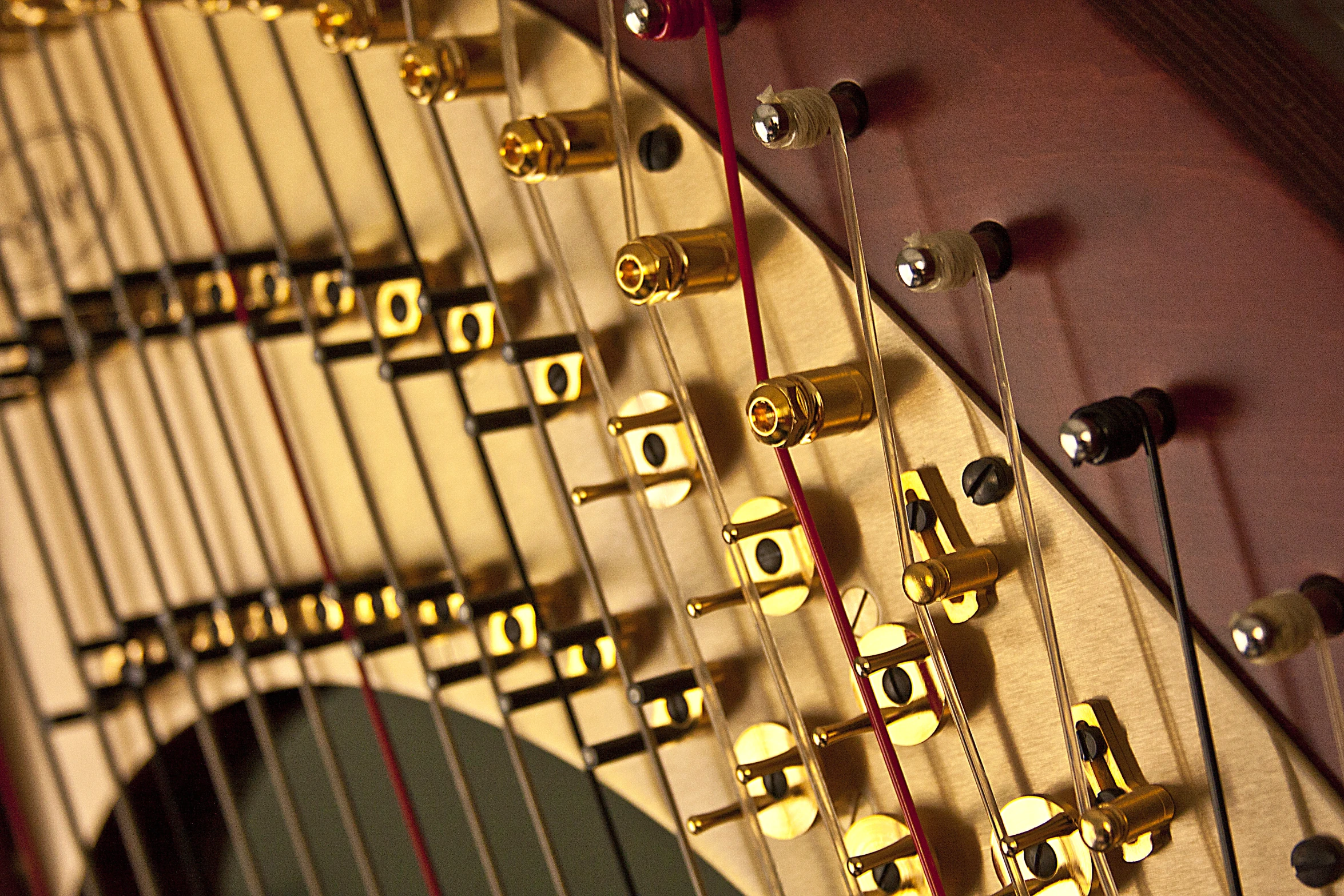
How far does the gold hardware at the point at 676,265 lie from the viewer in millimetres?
764

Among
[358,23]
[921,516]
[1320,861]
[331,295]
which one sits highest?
[358,23]

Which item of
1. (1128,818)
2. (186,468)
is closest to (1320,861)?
(1128,818)

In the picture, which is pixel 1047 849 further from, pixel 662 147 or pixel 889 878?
pixel 662 147

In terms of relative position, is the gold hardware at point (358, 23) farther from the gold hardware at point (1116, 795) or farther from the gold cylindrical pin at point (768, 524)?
the gold hardware at point (1116, 795)

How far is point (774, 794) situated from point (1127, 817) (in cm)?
27

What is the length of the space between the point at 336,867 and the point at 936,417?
1143mm

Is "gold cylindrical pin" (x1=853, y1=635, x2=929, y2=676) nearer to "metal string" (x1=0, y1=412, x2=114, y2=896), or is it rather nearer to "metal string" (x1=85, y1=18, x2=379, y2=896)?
"metal string" (x1=85, y1=18, x2=379, y2=896)

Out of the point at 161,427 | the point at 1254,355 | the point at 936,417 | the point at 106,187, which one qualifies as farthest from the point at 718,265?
the point at 106,187

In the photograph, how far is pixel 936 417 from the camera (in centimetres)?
71

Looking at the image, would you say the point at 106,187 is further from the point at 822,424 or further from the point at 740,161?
the point at 822,424

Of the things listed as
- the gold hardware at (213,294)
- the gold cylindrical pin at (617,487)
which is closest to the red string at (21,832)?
the gold hardware at (213,294)

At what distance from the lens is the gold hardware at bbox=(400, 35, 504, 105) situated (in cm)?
89

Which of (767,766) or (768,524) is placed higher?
(768,524)

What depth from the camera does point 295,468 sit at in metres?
1.15
